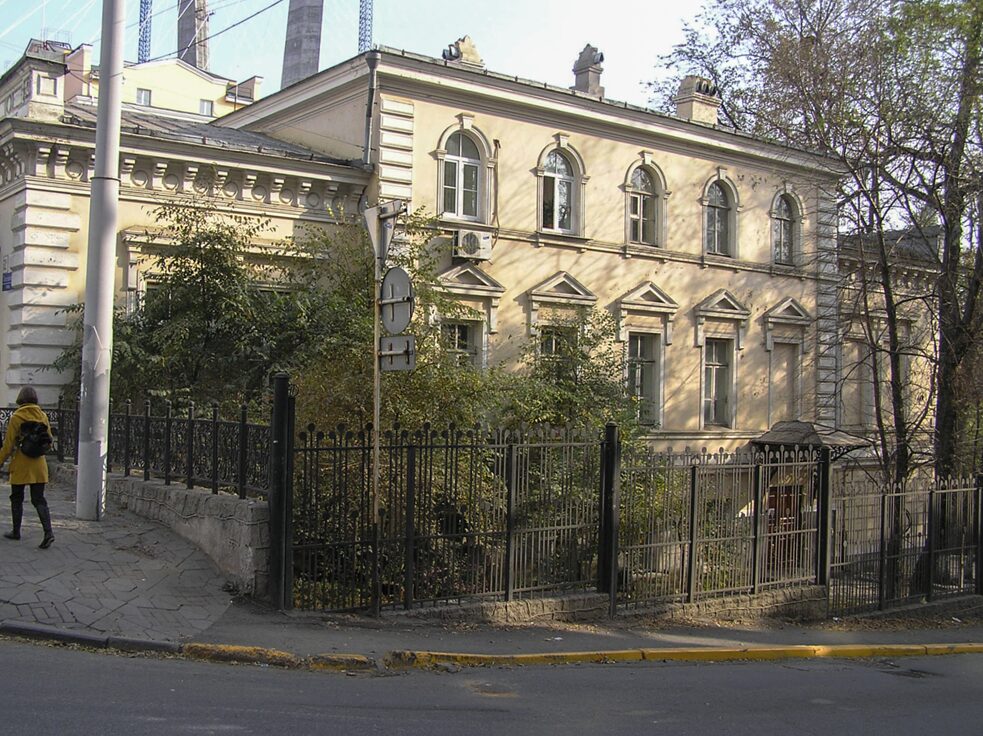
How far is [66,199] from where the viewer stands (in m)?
18.2

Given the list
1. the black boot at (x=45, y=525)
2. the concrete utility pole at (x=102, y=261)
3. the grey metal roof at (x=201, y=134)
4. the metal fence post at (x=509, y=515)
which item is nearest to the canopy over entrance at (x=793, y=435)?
the grey metal roof at (x=201, y=134)

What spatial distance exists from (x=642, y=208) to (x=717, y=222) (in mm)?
2696

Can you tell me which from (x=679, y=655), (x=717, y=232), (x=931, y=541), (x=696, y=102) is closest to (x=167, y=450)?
(x=679, y=655)

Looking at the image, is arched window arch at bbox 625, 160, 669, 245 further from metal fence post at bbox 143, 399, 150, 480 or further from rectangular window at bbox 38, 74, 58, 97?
metal fence post at bbox 143, 399, 150, 480

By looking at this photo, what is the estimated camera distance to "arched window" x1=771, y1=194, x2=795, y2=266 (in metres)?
28.4

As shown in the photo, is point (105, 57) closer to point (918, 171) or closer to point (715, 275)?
point (918, 171)

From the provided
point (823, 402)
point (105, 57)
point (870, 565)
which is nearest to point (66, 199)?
point (105, 57)

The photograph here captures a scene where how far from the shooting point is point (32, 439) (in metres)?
10.5

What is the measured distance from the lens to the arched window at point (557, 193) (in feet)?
77.5

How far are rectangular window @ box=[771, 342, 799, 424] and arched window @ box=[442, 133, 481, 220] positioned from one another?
10.3m

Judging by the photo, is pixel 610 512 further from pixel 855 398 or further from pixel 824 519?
pixel 855 398

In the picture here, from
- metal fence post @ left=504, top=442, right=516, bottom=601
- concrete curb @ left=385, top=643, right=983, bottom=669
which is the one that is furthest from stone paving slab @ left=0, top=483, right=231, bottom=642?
metal fence post @ left=504, top=442, right=516, bottom=601

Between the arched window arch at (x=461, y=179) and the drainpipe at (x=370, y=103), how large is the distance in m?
1.65

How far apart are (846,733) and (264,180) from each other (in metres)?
15.7
